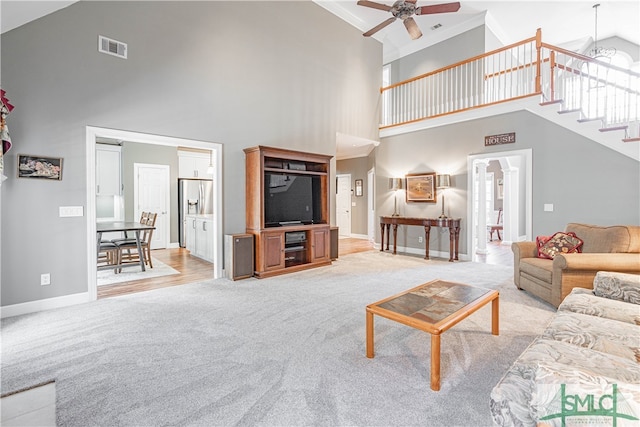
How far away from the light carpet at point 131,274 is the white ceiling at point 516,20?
14.7ft

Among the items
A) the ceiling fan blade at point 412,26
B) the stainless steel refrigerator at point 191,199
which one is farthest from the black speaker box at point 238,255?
the ceiling fan blade at point 412,26

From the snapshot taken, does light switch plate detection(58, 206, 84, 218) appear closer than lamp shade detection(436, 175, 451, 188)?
Yes

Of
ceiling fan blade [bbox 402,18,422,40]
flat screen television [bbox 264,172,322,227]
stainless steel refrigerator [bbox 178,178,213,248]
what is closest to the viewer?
ceiling fan blade [bbox 402,18,422,40]

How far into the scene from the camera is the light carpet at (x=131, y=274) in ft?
15.0

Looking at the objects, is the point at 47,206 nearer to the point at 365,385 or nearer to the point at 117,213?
the point at 365,385

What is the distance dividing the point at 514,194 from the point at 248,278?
7579mm

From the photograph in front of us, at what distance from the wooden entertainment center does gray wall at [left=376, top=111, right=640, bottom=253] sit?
8.03 ft

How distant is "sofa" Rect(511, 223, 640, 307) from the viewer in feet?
9.73

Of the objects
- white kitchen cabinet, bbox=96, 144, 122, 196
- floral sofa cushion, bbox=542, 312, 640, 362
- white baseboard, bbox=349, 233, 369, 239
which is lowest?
white baseboard, bbox=349, 233, 369, 239

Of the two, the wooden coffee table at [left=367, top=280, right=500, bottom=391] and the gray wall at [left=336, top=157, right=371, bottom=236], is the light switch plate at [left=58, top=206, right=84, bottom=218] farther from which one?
the gray wall at [left=336, top=157, right=371, bottom=236]

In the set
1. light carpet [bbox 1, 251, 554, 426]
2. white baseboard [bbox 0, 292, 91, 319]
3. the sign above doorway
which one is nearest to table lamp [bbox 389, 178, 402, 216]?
the sign above doorway

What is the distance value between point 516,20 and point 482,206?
443 centimetres

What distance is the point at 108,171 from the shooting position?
7.13 meters

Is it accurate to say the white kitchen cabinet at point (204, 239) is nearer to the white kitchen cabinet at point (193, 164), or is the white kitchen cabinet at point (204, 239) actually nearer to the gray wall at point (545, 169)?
the white kitchen cabinet at point (193, 164)
